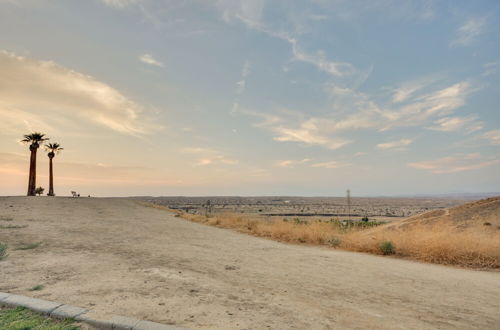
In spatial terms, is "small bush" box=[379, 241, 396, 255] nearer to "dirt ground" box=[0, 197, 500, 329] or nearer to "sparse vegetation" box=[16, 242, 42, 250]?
"dirt ground" box=[0, 197, 500, 329]

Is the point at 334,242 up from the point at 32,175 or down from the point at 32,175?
down

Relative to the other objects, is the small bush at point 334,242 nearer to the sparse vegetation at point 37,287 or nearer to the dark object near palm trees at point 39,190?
the sparse vegetation at point 37,287

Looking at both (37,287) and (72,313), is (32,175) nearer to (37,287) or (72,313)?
(37,287)

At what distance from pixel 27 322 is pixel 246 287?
3646 mm

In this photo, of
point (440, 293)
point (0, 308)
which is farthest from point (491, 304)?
point (0, 308)

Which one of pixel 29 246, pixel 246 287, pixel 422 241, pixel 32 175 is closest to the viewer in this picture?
pixel 246 287

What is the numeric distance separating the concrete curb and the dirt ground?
24 cm

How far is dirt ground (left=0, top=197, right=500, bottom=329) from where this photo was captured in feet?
15.0

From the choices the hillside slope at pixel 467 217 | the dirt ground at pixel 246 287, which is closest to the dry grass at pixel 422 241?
the hillside slope at pixel 467 217

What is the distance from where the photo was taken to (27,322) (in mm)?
3965

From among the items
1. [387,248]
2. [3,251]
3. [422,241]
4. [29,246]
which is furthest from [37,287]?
[422,241]

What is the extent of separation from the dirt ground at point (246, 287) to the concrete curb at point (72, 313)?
240mm

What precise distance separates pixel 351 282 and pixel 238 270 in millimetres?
2821

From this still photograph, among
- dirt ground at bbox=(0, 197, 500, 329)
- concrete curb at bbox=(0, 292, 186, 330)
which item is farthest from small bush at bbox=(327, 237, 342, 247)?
concrete curb at bbox=(0, 292, 186, 330)
